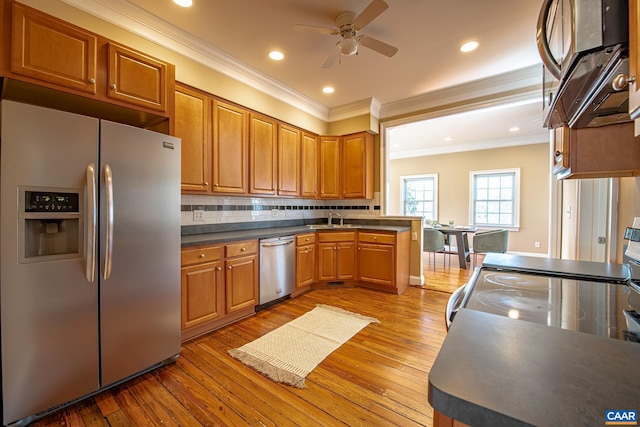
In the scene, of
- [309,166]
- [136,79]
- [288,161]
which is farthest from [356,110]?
[136,79]

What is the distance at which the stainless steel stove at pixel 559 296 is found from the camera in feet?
2.45

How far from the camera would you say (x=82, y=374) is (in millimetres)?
1554

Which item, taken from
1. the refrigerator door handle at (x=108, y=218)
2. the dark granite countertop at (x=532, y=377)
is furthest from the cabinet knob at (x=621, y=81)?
the refrigerator door handle at (x=108, y=218)

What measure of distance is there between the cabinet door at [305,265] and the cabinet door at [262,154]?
87 centimetres

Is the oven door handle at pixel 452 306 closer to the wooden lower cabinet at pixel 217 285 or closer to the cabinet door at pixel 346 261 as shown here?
the wooden lower cabinet at pixel 217 285

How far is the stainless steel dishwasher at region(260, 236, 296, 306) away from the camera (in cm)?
294

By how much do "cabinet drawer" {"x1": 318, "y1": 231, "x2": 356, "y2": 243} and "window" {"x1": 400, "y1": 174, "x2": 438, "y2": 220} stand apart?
440cm

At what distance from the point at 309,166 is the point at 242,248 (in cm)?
181

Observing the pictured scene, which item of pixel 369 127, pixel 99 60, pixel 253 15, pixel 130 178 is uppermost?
pixel 253 15

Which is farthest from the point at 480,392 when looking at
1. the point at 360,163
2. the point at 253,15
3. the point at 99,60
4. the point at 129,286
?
the point at 360,163

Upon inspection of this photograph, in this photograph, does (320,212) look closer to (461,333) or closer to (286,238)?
(286,238)

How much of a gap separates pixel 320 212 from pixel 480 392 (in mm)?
4252

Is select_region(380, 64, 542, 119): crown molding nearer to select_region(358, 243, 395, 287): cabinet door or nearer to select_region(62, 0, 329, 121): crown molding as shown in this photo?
select_region(62, 0, 329, 121): crown molding

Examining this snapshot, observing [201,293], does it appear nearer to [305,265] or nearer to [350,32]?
[305,265]
